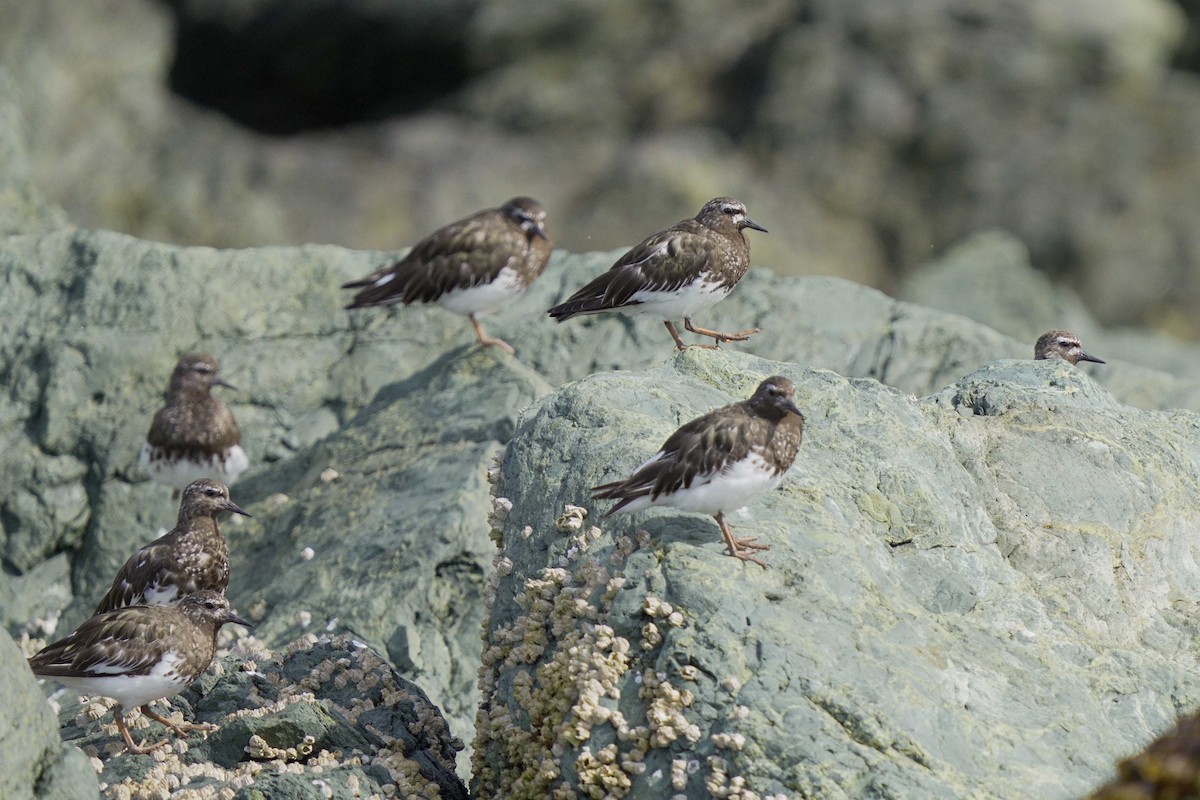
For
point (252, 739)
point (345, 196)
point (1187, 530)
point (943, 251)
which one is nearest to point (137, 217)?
point (345, 196)

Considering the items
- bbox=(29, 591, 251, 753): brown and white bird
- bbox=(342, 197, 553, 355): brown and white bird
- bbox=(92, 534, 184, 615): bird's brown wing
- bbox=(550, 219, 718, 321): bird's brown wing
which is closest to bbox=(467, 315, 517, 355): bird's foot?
bbox=(342, 197, 553, 355): brown and white bird

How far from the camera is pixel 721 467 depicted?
31.8 feet

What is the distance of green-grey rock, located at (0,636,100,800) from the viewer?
8594 mm

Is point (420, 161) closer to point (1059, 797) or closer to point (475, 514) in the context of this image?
point (475, 514)

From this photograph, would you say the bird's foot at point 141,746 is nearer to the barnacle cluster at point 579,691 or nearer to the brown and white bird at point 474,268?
the barnacle cluster at point 579,691

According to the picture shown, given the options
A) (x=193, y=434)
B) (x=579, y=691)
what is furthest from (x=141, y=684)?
(x=193, y=434)

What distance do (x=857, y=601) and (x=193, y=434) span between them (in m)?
9.64

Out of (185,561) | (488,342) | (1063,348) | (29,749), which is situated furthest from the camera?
(488,342)

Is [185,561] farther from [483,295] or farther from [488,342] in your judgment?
[483,295]

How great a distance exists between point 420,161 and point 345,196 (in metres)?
1.86

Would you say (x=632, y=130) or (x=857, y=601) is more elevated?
(x=632, y=130)

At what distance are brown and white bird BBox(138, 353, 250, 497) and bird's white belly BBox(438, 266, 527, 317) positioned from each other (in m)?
2.76

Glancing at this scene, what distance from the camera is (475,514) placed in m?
14.3

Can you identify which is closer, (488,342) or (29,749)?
(29,749)
